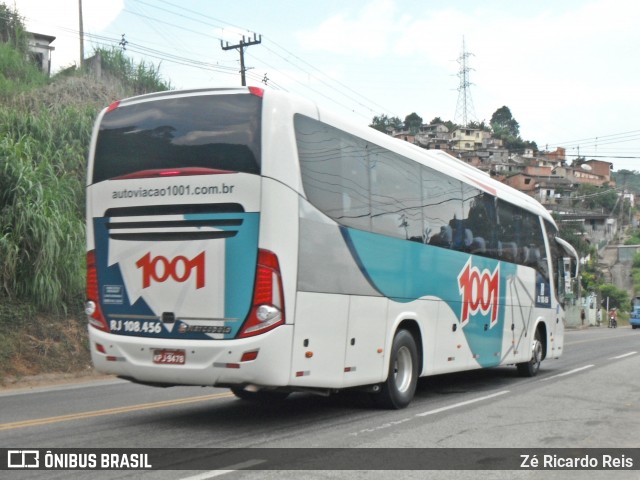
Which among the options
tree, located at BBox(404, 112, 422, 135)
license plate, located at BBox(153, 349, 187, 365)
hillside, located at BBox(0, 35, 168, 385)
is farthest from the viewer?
tree, located at BBox(404, 112, 422, 135)

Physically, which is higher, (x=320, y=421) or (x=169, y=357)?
(x=169, y=357)

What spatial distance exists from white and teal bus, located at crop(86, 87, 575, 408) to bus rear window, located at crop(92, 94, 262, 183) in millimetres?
15

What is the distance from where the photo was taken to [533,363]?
16.2 m

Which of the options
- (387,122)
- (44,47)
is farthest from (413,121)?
(44,47)

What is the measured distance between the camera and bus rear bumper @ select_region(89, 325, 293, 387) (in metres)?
7.99

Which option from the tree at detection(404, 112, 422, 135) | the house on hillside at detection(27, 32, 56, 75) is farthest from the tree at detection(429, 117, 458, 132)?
the house on hillside at detection(27, 32, 56, 75)

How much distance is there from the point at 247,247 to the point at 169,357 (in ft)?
4.70

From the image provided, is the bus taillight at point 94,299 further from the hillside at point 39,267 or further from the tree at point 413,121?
the tree at point 413,121

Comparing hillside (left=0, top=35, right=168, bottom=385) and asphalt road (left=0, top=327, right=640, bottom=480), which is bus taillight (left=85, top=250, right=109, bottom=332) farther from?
hillside (left=0, top=35, right=168, bottom=385)

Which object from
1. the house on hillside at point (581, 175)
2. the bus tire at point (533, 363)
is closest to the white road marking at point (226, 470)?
the bus tire at point (533, 363)

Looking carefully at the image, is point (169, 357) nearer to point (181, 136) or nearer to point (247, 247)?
point (247, 247)

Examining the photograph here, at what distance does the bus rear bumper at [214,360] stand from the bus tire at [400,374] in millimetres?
2458

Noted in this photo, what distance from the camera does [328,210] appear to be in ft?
29.2

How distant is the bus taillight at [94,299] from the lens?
8.91m
